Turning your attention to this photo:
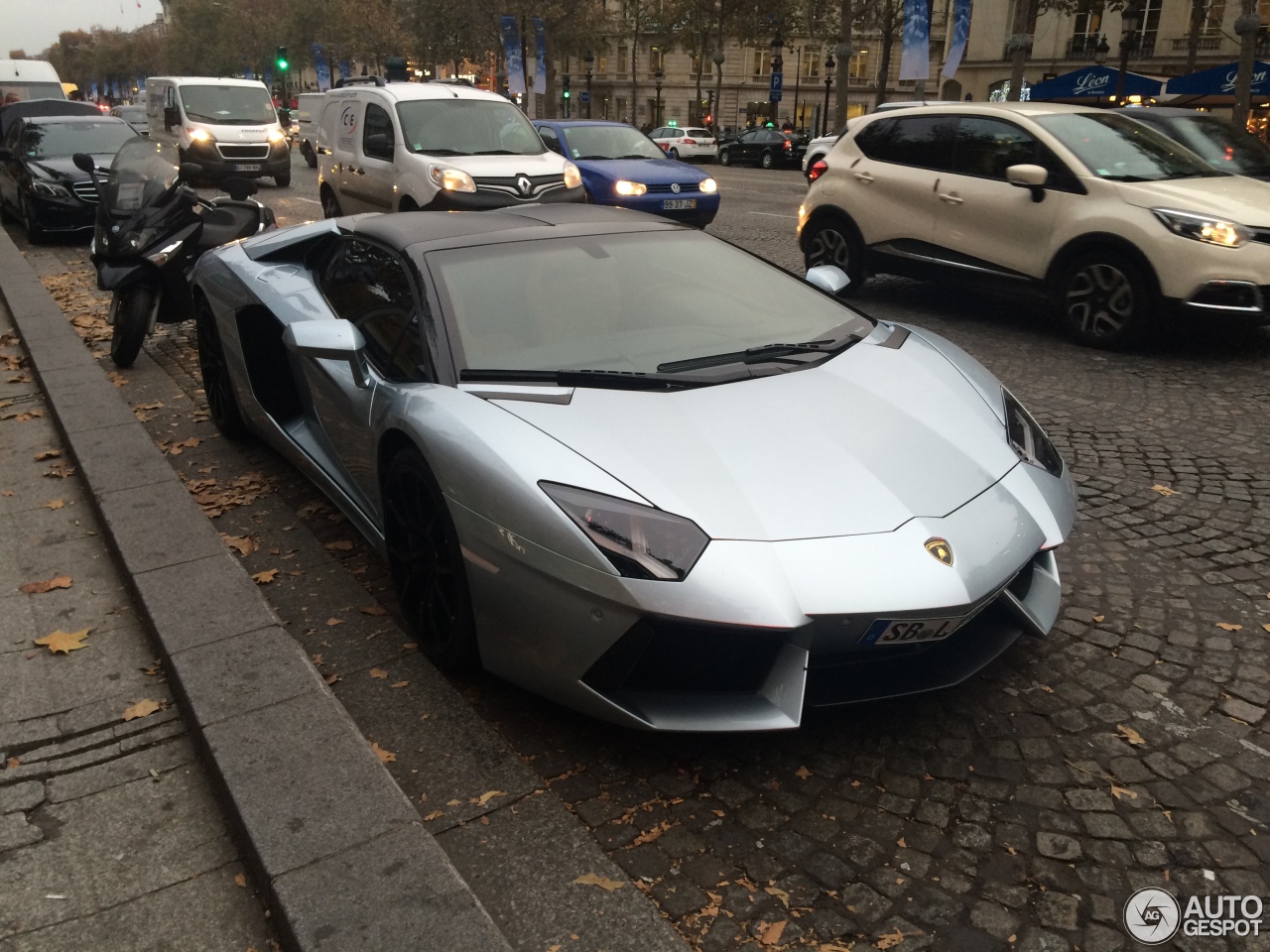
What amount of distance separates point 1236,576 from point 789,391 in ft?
6.41

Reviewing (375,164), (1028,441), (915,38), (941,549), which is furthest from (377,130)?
(915,38)

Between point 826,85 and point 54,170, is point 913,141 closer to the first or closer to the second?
point 54,170

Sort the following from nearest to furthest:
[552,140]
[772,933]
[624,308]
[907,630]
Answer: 1. [772,933]
2. [907,630]
3. [624,308]
4. [552,140]

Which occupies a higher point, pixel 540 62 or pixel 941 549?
pixel 540 62

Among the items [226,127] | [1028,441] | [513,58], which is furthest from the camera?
[513,58]

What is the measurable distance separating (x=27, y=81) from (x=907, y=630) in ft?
91.5

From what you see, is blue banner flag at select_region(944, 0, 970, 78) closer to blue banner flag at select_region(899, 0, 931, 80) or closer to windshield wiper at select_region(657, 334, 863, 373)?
blue banner flag at select_region(899, 0, 931, 80)

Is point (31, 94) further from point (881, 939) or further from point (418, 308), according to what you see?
point (881, 939)

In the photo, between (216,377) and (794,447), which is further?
(216,377)

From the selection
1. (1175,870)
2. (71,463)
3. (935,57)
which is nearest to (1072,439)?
(1175,870)

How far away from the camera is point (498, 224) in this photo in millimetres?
4031

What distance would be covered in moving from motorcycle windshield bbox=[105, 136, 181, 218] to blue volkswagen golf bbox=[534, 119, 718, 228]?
6.19 m

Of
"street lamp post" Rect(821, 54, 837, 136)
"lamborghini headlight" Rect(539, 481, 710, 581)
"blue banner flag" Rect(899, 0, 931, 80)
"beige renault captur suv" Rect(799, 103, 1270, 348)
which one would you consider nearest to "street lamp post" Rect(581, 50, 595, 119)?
"street lamp post" Rect(821, 54, 837, 136)

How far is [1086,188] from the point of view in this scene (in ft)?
24.3
